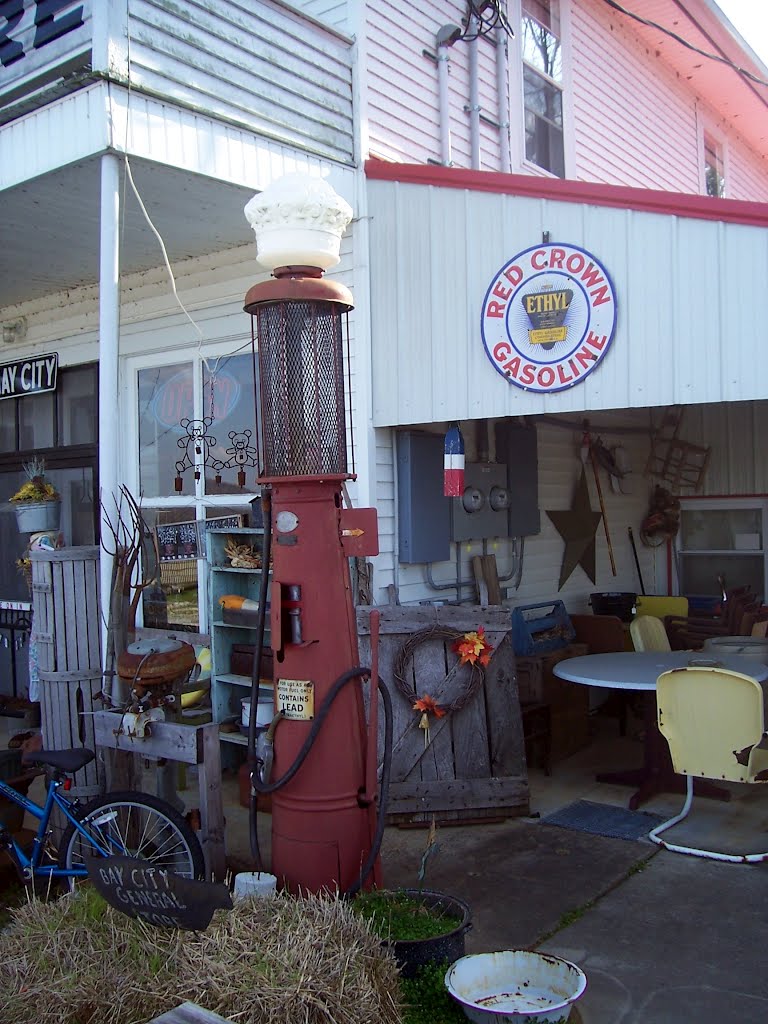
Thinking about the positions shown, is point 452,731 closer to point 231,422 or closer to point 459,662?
point 459,662

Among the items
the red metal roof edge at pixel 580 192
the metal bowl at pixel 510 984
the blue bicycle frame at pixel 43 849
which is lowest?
the metal bowl at pixel 510 984

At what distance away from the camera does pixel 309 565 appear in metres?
3.90

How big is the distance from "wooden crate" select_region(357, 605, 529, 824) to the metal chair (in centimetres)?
95

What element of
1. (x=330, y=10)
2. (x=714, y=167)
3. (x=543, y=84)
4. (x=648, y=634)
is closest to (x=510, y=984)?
(x=648, y=634)

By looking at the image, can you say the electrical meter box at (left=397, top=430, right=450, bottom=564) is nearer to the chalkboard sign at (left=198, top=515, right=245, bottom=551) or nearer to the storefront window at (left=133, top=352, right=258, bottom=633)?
the storefront window at (left=133, top=352, right=258, bottom=633)

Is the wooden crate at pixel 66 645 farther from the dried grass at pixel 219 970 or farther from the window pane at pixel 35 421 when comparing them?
the window pane at pixel 35 421

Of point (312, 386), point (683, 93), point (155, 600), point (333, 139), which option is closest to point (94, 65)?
point (333, 139)

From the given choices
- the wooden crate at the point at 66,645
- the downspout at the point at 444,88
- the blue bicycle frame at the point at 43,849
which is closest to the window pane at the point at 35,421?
the wooden crate at the point at 66,645

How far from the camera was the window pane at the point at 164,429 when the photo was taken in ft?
24.1

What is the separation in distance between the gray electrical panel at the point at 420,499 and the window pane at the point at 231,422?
3.64ft

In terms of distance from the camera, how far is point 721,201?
4.97m

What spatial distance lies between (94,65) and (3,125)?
0.88 meters

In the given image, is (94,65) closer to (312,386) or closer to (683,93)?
(312,386)

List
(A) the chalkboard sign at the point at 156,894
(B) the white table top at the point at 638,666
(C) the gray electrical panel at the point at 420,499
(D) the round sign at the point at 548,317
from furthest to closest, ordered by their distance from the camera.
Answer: (C) the gray electrical panel at the point at 420,499, (B) the white table top at the point at 638,666, (D) the round sign at the point at 548,317, (A) the chalkboard sign at the point at 156,894
